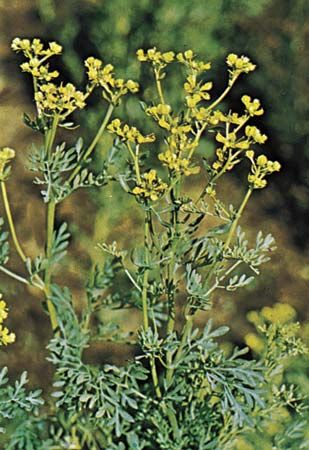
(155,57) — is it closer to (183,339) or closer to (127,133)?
(127,133)

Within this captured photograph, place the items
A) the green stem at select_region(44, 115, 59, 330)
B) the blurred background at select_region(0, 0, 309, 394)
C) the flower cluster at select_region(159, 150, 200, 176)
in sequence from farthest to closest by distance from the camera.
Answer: the blurred background at select_region(0, 0, 309, 394), the green stem at select_region(44, 115, 59, 330), the flower cluster at select_region(159, 150, 200, 176)

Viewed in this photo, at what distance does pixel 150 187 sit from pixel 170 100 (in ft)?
4.40

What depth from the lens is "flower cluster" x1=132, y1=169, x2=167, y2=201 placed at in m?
1.33

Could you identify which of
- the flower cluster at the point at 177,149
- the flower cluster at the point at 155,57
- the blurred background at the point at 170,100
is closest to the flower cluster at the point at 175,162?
the flower cluster at the point at 177,149

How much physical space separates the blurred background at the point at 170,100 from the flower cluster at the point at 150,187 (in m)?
1.10

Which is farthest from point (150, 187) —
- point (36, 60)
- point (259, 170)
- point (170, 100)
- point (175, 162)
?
point (170, 100)

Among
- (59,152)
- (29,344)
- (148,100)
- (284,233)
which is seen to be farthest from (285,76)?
(59,152)

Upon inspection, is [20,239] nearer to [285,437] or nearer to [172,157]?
[285,437]

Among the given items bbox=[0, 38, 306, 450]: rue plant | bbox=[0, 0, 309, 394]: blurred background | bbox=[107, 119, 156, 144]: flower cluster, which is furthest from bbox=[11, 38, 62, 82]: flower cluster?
bbox=[0, 0, 309, 394]: blurred background

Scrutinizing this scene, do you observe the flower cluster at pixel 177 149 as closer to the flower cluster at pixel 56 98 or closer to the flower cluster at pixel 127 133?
the flower cluster at pixel 127 133

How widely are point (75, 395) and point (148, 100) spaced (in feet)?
3.98

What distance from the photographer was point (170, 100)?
265 centimetres

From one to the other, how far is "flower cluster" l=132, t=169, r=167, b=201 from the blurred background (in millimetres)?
1104

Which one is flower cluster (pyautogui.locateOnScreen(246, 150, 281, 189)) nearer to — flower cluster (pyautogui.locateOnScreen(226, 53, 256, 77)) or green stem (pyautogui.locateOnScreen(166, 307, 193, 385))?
flower cluster (pyautogui.locateOnScreen(226, 53, 256, 77))
